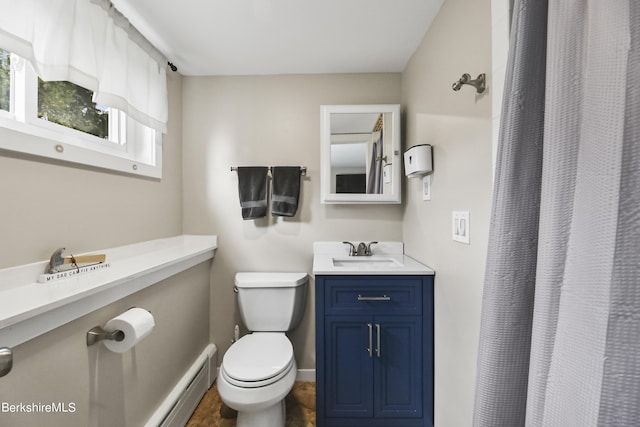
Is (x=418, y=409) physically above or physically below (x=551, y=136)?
below

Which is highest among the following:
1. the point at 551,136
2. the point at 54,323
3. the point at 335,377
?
the point at 551,136

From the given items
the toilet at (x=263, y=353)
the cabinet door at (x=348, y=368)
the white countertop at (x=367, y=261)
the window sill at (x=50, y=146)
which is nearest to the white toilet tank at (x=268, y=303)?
the toilet at (x=263, y=353)

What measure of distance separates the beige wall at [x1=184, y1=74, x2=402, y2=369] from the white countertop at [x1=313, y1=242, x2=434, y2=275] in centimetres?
7

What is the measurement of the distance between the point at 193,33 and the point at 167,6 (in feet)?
0.68

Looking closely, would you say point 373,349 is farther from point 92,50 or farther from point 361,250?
point 92,50

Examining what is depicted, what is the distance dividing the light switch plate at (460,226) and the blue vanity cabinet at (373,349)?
365mm

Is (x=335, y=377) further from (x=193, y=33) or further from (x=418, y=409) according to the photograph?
(x=193, y=33)

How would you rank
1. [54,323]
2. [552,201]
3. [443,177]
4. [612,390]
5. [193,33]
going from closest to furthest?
[612,390] < [552,201] < [54,323] < [443,177] < [193,33]

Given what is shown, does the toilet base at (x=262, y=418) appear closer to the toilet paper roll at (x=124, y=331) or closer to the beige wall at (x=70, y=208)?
the toilet paper roll at (x=124, y=331)

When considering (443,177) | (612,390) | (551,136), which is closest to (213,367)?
(443,177)

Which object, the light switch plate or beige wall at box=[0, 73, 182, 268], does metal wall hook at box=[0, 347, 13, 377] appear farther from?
the light switch plate

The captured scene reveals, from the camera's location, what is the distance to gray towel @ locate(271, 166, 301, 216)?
6.32 ft

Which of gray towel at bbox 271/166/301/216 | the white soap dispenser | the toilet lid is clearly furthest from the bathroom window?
the white soap dispenser

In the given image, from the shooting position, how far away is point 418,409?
1.43m
